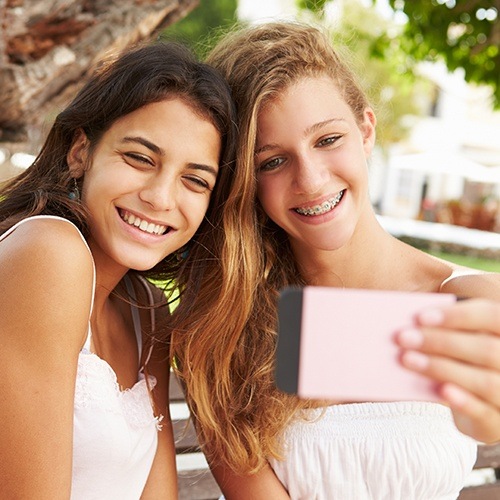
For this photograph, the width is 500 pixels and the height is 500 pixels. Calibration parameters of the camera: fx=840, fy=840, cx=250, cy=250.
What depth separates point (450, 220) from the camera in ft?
74.7

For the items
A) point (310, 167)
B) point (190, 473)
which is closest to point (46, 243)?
point (310, 167)

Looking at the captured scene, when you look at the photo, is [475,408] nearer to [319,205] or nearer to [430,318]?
[430,318]

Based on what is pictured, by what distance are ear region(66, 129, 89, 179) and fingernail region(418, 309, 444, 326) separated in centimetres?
155

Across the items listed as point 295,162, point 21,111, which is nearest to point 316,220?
point 295,162

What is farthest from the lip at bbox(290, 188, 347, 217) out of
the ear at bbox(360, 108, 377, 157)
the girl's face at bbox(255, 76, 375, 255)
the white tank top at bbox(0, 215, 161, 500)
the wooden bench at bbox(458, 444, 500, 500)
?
the wooden bench at bbox(458, 444, 500, 500)

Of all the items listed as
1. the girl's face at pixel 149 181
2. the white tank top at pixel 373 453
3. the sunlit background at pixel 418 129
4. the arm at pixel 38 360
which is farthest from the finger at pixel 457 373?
the sunlit background at pixel 418 129

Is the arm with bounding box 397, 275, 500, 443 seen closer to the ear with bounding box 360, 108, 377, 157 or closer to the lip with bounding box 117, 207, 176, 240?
the lip with bounding box 117, 207, 176, 240

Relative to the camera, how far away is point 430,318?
1191 mm

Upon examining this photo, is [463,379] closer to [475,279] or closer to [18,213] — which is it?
[475,279]

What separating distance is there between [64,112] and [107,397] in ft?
2.96

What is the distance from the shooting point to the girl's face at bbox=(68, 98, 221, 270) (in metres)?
2.37

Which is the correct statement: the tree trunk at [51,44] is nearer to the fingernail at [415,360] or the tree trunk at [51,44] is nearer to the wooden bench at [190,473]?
the wooden bench at [190,473]

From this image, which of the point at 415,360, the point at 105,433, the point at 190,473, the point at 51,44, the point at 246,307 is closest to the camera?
the point at 415,360

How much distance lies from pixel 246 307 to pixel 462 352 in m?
1.49
